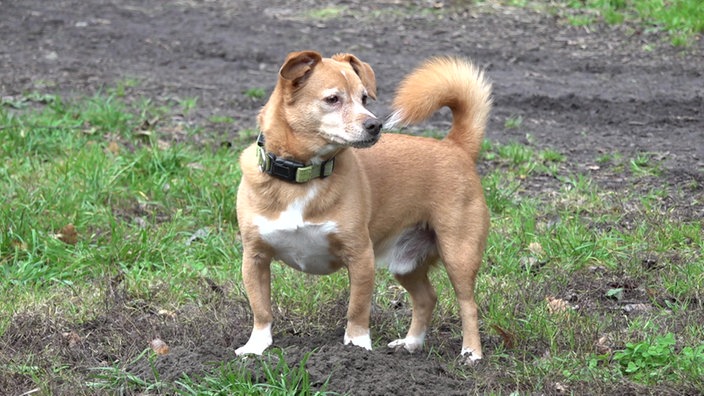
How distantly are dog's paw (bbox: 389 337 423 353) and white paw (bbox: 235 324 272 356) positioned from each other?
23.5 inches

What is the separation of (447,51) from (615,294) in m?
5.26

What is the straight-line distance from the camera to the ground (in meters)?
4.61

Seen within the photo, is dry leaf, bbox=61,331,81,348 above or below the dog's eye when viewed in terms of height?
below

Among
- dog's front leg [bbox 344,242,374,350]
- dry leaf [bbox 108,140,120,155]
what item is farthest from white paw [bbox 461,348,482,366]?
dry leaf [bbox 108,140,120,155]

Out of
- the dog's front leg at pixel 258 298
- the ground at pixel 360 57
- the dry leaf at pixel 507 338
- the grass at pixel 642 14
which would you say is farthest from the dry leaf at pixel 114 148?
the grass at pixel 642 14

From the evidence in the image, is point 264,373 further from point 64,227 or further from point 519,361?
point 64,227

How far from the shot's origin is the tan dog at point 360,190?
4188 mm

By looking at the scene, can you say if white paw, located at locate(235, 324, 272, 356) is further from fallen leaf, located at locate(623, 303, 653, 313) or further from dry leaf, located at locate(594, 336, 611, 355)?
fallen leaf, located at locate(623, 303, 653, 313)

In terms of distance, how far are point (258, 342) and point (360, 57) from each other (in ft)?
19.1

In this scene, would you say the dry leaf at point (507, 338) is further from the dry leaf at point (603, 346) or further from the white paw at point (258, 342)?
the white paw at point (258, 342)

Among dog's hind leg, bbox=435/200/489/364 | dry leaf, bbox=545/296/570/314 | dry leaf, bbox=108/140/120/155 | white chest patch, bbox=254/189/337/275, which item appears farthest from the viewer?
dry leaf, bbox=108/140/120/155

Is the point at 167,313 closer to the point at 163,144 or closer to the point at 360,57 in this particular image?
the point at 163,144

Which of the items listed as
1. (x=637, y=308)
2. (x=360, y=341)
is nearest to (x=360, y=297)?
(x=360, y=341)

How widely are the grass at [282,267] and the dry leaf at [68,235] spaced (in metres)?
0.01
